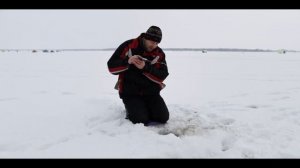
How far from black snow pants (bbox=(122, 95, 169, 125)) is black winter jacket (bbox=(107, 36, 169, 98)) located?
0.07 metres

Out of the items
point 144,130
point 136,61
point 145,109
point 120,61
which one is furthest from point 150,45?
point 144,130

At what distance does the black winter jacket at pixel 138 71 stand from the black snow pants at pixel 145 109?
75mm

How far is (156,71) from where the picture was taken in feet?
13.6

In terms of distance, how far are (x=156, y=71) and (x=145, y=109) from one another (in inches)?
18.0

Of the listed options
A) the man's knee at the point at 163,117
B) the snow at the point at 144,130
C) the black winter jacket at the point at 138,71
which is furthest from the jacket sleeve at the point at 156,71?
the snow at the point at 144,130

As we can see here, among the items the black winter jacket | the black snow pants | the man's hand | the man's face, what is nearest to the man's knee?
the black snow pants

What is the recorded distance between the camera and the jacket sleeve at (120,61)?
4.04m

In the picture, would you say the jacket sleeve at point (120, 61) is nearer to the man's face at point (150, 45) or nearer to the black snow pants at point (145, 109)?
the man's face at point (150, 45)

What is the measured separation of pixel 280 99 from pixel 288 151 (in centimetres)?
294

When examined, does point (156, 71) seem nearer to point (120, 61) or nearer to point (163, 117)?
point (120, 61)
